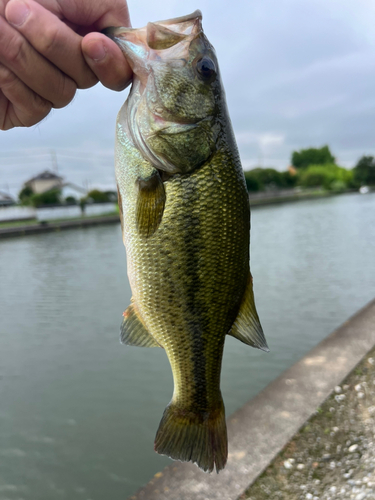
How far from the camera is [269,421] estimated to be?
3.73 m

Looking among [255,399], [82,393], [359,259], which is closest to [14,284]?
[82,393]

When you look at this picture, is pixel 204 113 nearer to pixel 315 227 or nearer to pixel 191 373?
pixel 191 373

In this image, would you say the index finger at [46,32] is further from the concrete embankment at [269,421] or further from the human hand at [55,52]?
the concrete embankment at [269,421]

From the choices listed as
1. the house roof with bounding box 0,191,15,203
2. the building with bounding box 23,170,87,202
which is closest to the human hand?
the house roof with bounding box 0,191,15,203

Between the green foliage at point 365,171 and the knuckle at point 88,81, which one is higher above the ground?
the green foliage at point 365,171

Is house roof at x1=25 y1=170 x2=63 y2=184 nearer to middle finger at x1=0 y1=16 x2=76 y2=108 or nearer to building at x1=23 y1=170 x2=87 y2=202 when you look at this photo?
building at x1=23 y1=170 x2=87 y2=202

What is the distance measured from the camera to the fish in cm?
138

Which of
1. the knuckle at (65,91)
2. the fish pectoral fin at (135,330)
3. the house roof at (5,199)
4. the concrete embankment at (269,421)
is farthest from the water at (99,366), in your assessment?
the house roof at (5,199)

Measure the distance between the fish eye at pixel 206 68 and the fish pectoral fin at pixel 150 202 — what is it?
15.5 inches

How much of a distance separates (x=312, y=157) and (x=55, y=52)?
104 meters

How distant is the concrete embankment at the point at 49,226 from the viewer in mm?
25328

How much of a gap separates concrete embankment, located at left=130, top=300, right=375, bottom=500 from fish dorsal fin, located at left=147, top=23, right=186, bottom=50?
2.98m

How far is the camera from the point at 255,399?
417 centimetres

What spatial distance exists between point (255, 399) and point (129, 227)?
335 cm
